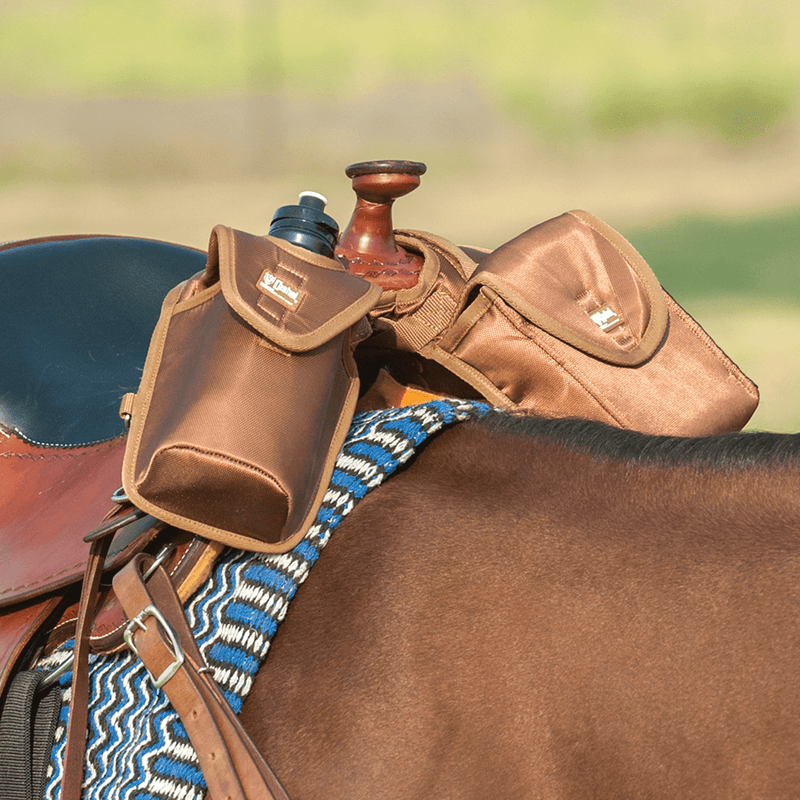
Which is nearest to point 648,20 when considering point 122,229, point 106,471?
point 122,229

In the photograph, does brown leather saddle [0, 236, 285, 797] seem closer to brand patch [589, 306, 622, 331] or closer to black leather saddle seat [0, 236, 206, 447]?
black leather saddle seat [0, 236, 206, 447]

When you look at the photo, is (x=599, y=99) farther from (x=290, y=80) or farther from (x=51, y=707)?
(x=51, y=707)

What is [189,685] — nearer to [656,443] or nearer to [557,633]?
[557,633]

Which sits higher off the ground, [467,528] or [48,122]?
[467,528]

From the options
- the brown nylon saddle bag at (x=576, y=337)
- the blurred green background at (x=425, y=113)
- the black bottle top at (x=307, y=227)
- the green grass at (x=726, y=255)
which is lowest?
the green grass at (x=726, y=255)

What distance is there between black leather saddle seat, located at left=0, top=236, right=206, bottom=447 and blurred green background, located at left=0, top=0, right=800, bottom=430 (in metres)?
4.78

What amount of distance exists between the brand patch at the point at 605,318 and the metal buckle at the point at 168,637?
1.88 feet

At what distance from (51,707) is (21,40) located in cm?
856

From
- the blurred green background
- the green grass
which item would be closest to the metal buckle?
the green grass

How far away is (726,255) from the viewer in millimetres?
6141

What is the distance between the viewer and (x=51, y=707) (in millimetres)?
888

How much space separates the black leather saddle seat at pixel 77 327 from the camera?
1107 millimetres

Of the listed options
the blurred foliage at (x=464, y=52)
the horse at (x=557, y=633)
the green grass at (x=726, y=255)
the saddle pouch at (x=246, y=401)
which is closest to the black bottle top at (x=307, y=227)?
the saddle pouch at (x=246, y=401)

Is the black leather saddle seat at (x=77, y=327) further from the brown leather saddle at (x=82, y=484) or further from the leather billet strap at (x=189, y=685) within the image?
the leather billet strap at (x=189, y=685)
